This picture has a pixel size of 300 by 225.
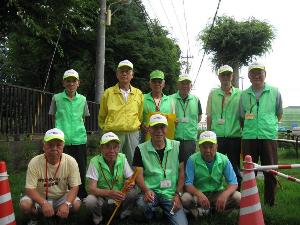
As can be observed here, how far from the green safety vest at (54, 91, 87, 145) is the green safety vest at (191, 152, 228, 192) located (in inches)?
66.9

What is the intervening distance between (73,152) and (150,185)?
139cm

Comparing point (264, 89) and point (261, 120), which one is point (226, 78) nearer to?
point (264, 89)

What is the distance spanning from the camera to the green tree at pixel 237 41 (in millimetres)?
22750

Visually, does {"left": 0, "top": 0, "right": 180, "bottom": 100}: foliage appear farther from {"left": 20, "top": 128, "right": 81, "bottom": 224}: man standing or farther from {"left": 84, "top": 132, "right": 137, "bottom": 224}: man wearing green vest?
{"left": 20, "top": 128, "right": 81, "bottom": 224}: man standing

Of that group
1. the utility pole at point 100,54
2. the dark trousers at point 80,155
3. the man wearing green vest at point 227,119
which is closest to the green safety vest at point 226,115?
the man wearing green vest at point 227,119

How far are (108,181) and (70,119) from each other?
1.23 m

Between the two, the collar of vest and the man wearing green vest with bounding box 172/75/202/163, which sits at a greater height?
the collar of vest

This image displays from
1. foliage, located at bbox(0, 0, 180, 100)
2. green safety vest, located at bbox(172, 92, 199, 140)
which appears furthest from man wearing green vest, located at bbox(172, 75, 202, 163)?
foliage, located at bbox(0, 0, 180, 100)

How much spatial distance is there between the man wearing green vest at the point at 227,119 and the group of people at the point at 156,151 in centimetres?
1

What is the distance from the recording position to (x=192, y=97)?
695 cm

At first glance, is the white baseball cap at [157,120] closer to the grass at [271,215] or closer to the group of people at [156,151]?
the group of people at [156,151]

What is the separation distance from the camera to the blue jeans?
17.6 ft

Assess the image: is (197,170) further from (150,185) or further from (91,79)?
(91,79)

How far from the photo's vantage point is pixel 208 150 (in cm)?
562
